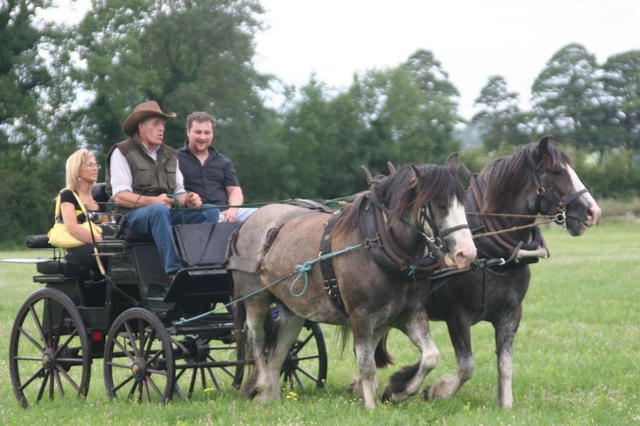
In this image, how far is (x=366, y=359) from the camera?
7.35 metres

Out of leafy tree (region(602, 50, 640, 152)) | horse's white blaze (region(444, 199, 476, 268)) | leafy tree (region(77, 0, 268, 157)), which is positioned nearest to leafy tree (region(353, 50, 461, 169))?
leafy tree (region(77, 0, 268, 157))

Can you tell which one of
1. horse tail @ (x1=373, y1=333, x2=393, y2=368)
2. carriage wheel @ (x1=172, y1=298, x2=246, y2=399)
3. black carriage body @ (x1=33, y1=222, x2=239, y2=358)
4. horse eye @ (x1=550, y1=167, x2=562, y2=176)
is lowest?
horse tail @ (x1=373, y1=333, x2=393, y2=368)

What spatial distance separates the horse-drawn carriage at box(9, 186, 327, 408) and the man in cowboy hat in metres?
0.16

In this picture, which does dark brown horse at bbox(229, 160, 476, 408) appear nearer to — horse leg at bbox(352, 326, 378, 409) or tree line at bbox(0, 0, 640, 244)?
horse leg at bbox(352, 326, 378, 409)

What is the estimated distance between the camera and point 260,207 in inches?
356

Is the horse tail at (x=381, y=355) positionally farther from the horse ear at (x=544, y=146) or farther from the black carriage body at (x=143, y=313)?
the horse ear at (x=544, y=146)

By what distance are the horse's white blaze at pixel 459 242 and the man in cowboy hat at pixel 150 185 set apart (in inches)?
95.0

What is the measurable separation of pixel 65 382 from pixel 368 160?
43.0 m

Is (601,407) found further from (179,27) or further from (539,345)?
(179,27)

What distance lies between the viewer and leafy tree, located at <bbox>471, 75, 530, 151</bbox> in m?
77.3

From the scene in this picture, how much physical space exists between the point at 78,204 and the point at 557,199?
155 inches

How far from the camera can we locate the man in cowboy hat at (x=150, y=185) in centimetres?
825

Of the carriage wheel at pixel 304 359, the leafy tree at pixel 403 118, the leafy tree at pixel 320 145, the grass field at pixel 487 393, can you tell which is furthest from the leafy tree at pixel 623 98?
the carriage wheel at pixel 304 359

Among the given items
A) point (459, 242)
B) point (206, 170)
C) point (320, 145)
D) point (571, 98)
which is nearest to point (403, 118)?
point (320, 145)
